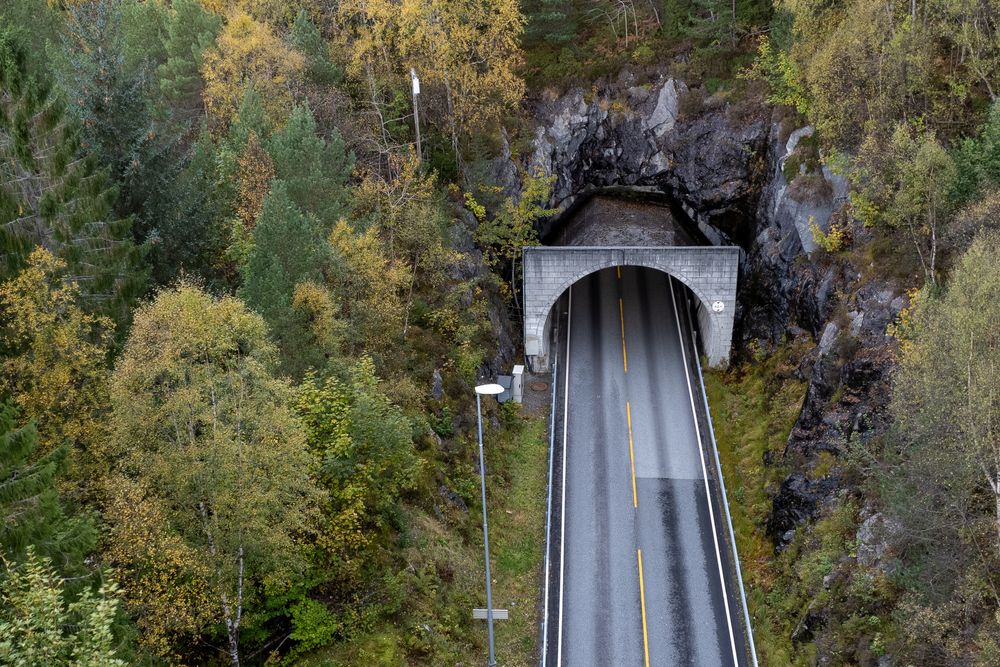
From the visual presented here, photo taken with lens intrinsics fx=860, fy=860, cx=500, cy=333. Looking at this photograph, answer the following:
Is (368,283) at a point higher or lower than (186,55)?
lower

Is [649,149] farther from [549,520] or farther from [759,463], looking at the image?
[549,520]

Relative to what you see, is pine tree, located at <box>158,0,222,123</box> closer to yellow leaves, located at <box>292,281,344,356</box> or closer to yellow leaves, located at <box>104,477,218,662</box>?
yellow leaves, located at <box>292,281,344,356</box>

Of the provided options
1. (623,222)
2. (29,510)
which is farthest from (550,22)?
(29,510)

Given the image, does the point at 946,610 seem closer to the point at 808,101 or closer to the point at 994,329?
the point at 994,329

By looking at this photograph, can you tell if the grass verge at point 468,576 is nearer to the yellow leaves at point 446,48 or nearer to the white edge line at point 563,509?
the white edge line at point 563,509

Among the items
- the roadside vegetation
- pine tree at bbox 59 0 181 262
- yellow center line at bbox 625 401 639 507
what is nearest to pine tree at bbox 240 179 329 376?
the roadside vegetation

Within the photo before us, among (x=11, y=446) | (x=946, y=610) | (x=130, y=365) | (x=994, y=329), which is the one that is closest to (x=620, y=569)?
(x=946, y=610)
